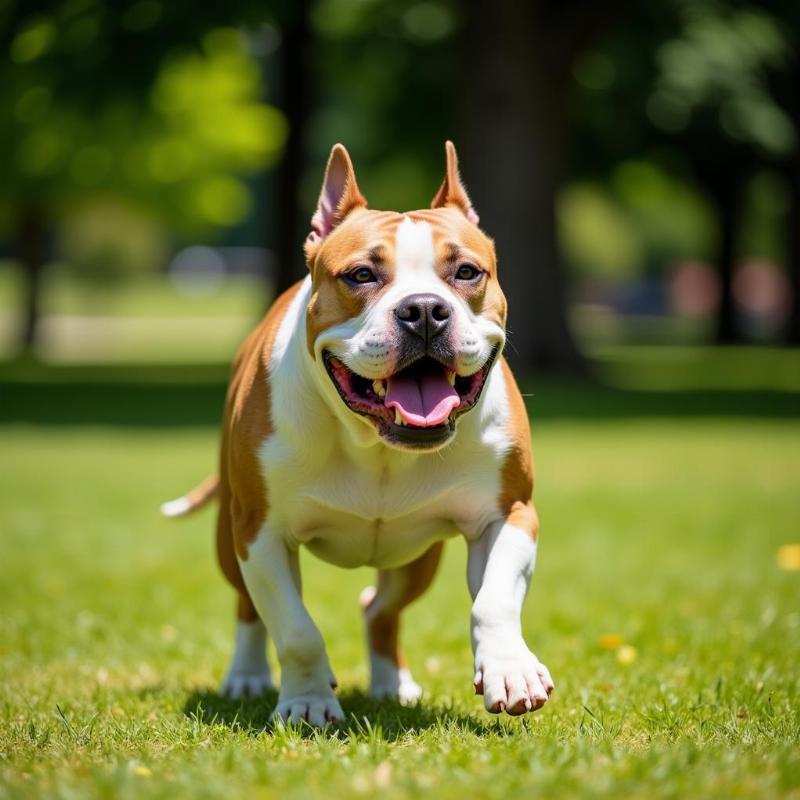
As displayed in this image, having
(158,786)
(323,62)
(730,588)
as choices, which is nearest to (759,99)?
(323,62)

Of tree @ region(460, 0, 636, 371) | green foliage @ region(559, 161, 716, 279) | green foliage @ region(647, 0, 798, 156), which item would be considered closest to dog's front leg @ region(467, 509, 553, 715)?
tree @ region(460, 0, 636, 371)

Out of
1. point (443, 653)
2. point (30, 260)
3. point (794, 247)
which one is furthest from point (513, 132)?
point (30, 260)

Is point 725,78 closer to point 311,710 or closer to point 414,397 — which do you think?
point 414,397

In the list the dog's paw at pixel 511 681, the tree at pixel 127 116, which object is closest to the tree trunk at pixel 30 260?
the tree at pixel 127 116

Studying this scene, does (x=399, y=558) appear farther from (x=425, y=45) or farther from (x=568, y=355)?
(x=425, y=45)

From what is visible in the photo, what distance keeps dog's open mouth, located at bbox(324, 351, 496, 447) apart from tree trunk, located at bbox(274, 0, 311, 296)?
21395 mm

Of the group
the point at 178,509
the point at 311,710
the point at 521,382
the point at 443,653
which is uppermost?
the point at 178,509

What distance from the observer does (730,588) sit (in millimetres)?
8086

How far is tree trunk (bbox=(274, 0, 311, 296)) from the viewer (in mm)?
25969

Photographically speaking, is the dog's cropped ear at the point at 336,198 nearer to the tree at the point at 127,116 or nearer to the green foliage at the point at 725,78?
the tree at the point at 127,116

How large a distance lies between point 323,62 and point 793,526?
67.7 feet

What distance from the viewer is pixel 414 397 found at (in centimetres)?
450

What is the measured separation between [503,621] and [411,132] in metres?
26.0

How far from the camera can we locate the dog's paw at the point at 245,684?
18.3 feet
